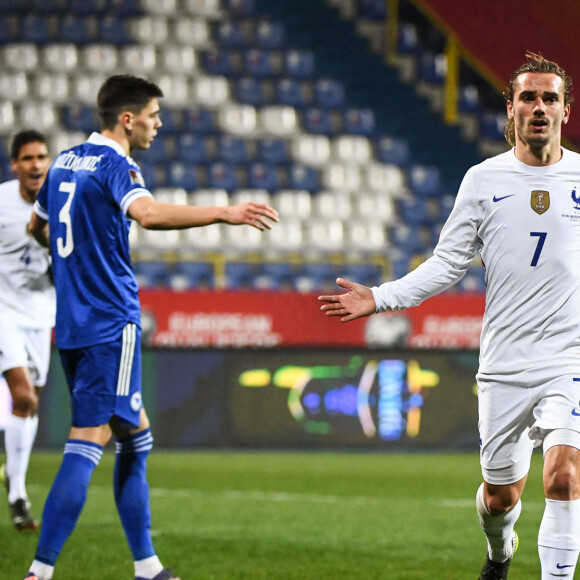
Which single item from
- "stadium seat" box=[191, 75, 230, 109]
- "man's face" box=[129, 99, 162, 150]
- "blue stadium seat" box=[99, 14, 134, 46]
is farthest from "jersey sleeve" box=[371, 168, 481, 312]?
"blue stadium seat" box=[99, 14, 134, 46]

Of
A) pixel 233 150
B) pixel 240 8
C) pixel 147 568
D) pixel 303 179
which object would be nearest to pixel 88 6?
pixel 240 8

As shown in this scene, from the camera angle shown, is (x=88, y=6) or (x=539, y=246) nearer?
(x=539, y=246)

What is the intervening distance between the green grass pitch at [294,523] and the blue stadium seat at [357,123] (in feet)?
26.2

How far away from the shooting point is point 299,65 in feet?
60.1

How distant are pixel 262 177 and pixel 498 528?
12.4 m

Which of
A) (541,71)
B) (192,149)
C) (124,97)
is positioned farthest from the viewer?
(192,149)

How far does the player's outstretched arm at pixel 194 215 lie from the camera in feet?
13.0

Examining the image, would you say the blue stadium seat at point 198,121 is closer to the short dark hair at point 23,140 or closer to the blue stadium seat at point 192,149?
the blue stadium seat at point 192,149

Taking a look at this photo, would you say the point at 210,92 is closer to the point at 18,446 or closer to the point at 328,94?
the point at 328,94

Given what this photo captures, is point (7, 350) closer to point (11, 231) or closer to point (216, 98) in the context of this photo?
point (11, 231)

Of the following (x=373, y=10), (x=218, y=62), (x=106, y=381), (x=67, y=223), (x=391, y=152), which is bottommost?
(x=106, y=381)

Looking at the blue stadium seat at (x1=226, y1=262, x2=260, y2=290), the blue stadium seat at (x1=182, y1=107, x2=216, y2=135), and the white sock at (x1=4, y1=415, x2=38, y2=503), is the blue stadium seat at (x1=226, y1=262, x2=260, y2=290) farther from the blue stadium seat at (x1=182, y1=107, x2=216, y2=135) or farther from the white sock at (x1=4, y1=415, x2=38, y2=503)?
the white sock at (x1=4, y1=415, x2=38, y2=503)

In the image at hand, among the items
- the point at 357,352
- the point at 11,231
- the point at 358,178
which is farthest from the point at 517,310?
the point at 358,178

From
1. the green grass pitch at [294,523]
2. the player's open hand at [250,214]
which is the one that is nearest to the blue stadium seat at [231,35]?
the green grass pitch at [294,523]
